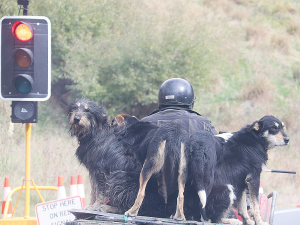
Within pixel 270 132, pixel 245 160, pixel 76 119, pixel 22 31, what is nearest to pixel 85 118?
pixel 76 119

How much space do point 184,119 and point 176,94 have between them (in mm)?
600

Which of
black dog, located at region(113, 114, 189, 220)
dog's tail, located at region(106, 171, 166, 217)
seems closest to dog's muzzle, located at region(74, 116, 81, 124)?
dog's tail, located at region(106, 171, 166, 217)

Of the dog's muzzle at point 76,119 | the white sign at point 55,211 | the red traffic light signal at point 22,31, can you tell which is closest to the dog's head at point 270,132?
the dog's muzzle at point 76,119

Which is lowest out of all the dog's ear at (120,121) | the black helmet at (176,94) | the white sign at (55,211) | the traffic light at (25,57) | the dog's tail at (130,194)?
the white sign at (55,211)

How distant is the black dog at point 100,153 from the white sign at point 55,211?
45 cm

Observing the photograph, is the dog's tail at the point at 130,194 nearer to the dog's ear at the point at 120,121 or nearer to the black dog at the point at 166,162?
the black dog at the point at 166,162

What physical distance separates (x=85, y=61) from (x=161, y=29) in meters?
3.70

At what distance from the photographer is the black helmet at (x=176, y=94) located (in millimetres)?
5223

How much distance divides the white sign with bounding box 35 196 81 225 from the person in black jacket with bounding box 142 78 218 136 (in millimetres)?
1596

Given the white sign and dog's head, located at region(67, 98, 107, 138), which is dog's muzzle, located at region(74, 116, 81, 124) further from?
the white sign

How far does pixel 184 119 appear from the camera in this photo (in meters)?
4.73

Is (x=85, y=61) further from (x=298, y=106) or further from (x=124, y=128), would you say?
(x=124, y=128)

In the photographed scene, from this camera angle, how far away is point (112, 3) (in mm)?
19547

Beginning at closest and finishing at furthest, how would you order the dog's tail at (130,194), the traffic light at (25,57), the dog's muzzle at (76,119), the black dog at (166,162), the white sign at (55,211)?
the black dog at (166,162) → the dog's tail at (130,194) → the dog's muzzle at (76,119) → the white sign at (55,211) → the traffic light at (25,57)
